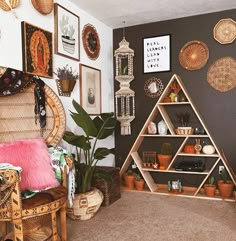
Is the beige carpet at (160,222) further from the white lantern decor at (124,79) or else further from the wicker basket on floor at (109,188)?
the white lantern decor at (124,79)

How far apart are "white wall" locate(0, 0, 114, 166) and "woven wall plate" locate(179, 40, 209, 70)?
3.69 ft

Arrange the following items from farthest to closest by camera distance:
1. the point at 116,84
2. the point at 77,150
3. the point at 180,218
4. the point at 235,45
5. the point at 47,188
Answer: the point at 116,84
the point at 235,45
the point at 77,150
the point at 180,218
the point at 47,188

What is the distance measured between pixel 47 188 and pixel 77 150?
103 centimetres

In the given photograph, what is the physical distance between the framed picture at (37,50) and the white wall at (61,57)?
49 millimetres

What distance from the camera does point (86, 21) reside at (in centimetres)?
341

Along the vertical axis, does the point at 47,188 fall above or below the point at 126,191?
above

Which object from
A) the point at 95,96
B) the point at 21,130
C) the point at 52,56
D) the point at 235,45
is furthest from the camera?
the point at 95,96

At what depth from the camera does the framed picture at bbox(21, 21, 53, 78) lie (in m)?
2.47

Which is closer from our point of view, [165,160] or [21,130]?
[21,130]

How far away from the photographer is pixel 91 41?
138 inches

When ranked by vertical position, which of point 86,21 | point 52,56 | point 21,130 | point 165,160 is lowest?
point 165,160

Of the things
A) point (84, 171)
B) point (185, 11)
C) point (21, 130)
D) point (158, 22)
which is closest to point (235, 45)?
point (185, 11)

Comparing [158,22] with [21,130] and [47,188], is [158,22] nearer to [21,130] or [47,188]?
[21,130]

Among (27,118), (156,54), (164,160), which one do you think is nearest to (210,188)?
(164,160)
